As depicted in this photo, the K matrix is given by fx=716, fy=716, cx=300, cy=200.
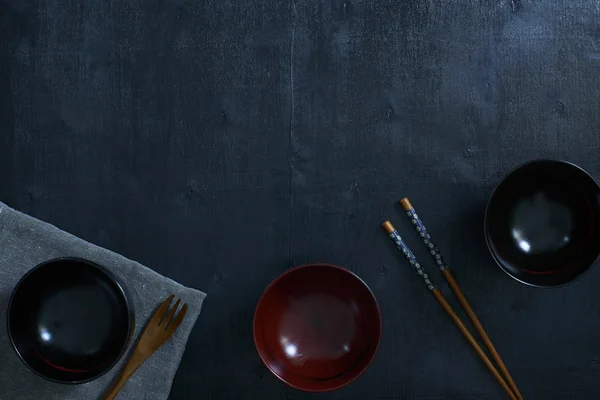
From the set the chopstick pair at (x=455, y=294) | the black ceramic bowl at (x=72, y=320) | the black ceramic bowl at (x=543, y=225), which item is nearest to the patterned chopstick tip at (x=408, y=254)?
the chopstick pair at (x=455, y=294)

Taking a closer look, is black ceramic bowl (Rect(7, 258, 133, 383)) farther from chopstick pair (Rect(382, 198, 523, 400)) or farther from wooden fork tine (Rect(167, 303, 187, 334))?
chopstick pair (Rect(382, 198, 523, 400))

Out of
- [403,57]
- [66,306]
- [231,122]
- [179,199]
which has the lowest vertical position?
[66,306]

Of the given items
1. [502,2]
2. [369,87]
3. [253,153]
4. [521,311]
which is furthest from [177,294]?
[502,2]

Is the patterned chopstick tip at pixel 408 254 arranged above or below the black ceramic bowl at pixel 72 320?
above

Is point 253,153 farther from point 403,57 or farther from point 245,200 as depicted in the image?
point 403,57

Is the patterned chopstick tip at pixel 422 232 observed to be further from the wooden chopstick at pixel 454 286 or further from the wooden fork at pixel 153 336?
the wooden fork at pixel 153 336

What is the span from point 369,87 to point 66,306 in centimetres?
58

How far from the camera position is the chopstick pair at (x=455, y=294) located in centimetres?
112

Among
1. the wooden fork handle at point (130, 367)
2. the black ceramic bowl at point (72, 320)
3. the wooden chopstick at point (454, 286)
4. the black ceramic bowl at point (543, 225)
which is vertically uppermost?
the black ceramic bowl at point (543, 225)

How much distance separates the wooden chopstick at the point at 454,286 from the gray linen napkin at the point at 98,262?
36 centimetres

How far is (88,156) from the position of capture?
3.77 feet

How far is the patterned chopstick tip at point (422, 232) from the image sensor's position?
113 centimetres

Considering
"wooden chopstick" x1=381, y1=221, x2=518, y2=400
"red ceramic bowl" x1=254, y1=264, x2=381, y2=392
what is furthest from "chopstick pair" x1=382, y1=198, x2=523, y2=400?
"red ceramic bowl" x1=254, y1=264, x2=381, y2=392

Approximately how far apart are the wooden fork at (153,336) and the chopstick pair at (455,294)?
1.16 ft
